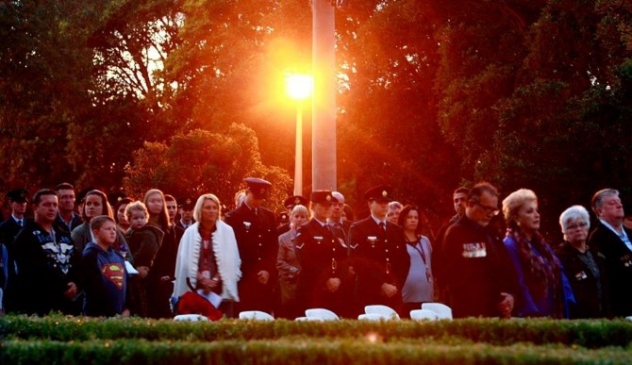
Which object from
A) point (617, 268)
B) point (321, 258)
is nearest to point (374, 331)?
point (617, 268)

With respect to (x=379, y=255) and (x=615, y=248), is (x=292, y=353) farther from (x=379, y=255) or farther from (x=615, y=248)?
(x=379, y=255)

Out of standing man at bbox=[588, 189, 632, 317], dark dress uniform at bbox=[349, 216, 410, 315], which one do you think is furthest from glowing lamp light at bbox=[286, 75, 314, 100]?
standing man at bbox=[588, 189, 632, 317]

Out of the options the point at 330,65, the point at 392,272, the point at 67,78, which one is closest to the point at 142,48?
the point at 67,78

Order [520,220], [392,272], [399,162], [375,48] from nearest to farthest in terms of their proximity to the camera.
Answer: [520,220] < [392,272] < [375,48] < [399,162]

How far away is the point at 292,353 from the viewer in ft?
23.5

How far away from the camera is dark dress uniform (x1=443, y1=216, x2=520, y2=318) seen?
9.76 metres

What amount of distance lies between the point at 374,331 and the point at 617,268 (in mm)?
4051

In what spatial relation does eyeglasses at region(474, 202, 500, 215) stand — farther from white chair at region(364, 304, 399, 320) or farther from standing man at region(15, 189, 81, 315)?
standing man at region(15, 189, 81, 315)

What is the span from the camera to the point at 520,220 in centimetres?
992

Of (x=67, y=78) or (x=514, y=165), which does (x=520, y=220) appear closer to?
(x=514, y=165)

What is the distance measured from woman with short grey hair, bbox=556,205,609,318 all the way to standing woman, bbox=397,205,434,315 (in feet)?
8.98

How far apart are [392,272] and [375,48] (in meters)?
16.8

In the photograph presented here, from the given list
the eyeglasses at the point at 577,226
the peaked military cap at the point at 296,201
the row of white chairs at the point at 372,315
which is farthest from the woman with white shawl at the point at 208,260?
the peaked military cap at the point at 296,201

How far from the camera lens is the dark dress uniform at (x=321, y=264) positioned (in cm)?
1339
